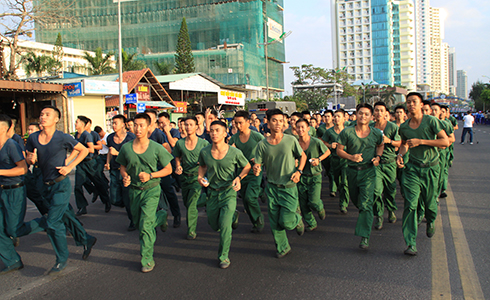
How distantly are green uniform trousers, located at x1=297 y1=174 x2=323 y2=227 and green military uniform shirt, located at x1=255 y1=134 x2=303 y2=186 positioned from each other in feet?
3.64

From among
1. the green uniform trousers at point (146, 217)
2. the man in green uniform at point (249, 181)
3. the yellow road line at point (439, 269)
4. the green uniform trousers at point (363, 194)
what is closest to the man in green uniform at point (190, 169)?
the man in green uniform at point (249, 181)

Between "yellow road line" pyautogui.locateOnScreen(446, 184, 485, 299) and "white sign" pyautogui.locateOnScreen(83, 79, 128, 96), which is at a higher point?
"white sign" pyautogui.locateOnScreen(83, 79, 128, 96)

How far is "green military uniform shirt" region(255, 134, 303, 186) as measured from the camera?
488cm

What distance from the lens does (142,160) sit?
480 centimetres

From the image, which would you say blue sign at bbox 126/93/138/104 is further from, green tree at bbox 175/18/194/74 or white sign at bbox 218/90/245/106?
green tree at bbox 175/18/194/74

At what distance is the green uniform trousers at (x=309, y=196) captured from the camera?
5.96 meters

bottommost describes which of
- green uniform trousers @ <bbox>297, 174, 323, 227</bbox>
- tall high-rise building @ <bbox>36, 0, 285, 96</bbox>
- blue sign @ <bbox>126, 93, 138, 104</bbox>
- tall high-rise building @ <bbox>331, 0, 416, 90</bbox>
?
green uniform trousers @ <bbox>297, 174, 323, 227</bbox>

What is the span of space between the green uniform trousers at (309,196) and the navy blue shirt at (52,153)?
3178mm

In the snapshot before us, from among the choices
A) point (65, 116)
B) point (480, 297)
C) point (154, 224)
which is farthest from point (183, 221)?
point (65, 116)

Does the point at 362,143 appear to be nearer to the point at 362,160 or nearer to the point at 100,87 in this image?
the point at 362,160

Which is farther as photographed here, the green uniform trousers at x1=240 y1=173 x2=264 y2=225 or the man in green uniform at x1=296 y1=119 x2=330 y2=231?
the man in green uniform at x1=296 y1=119 x2=330 y2=231

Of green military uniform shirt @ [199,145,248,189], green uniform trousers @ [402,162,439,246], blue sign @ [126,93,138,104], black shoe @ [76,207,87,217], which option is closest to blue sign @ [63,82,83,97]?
blue sign @ [126,93,138,104]

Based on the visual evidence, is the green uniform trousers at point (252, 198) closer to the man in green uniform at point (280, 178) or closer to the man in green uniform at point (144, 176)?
the man in green uniform at point (280, 178)

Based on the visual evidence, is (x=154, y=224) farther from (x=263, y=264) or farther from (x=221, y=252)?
(x=263, y=264)
